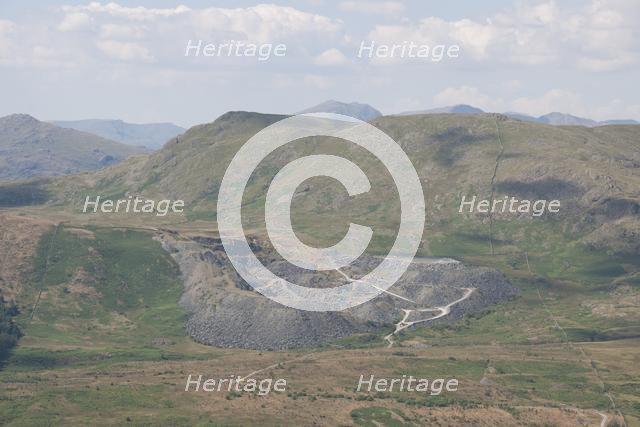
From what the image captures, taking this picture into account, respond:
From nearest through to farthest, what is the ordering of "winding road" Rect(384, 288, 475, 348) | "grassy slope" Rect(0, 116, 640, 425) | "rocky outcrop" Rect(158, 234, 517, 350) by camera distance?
"grassy slope" Rect(0, 116, 640, 425) < "rocky outcrop" Rect(158, 234, 517, 350) < "winding road" Rect(384, 288, 475, 348)

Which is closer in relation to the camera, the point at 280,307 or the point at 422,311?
the point at 280,307

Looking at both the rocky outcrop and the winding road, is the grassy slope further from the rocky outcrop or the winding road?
the rocky outcrop

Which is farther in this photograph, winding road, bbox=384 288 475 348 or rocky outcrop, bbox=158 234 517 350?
winding road, bbox=384 288 475 348

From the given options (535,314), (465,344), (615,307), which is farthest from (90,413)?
(615,307)

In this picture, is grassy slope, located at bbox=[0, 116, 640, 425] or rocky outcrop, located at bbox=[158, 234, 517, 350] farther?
rocky outcrop, located at bbox=[158, 234, 517, 350]

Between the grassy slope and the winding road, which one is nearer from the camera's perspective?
the grassy slope

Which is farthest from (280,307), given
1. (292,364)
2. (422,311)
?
(422,311)

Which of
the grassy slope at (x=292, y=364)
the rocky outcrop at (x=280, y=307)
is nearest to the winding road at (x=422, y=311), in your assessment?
the rocky outcrop at (x=280, y=307)

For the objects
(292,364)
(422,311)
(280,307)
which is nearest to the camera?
(292,364)

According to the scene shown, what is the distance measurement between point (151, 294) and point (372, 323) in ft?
198

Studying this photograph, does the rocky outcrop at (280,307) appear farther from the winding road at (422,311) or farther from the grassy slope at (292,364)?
the grassy slope at (292,364)

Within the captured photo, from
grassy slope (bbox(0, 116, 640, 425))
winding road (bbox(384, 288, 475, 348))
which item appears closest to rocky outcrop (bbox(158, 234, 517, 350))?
winding road (bbox(384, 288, 475, 348))

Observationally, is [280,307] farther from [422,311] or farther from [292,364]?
[422,311]

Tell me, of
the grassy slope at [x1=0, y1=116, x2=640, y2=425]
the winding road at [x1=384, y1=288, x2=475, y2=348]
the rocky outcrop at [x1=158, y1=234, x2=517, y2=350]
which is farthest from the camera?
the winding road at [x1=384, y1=288, x2=475, y2=348]
